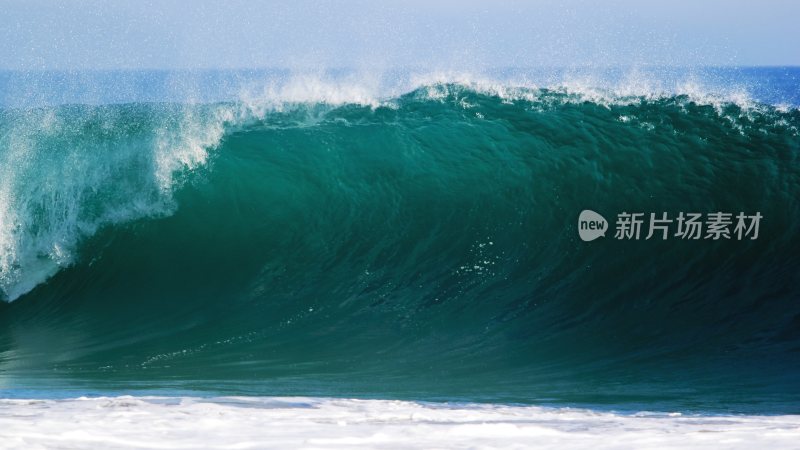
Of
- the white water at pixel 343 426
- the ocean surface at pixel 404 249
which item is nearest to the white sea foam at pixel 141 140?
the ocean surface at pixel 404 249

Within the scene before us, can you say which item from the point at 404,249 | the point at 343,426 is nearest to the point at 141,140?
the point at 404,249

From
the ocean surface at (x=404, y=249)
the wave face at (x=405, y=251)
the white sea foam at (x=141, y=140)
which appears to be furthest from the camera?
the white sea foam at (x=141, y=140)

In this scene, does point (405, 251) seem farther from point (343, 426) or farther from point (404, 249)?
point (343, 426)

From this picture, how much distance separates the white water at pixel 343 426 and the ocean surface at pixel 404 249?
0.17 meters

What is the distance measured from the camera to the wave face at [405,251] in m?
5.65

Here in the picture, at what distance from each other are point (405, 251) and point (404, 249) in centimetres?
4

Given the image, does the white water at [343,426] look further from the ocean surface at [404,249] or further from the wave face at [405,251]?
the wave face at [405,251]

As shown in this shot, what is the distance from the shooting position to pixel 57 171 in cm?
922

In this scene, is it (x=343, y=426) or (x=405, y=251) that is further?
(x=405, y=251)

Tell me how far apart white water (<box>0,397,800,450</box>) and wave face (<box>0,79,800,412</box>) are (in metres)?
0.68

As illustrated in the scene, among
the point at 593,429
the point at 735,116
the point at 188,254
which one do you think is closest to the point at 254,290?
the point at 188,254

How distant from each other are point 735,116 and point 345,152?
4.19 m

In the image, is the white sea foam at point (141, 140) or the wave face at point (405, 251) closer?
the wave face at point (405, 251)

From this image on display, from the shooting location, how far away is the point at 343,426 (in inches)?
151
